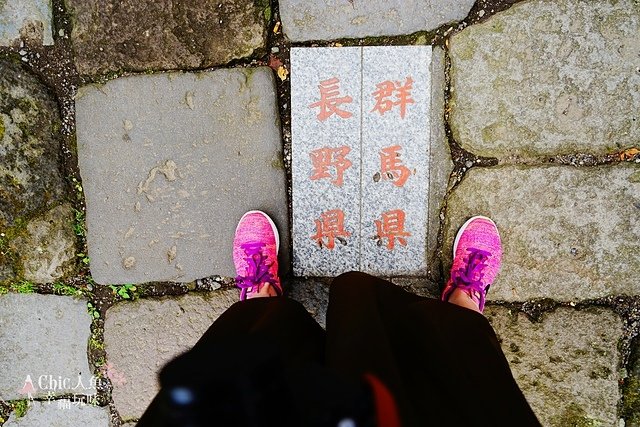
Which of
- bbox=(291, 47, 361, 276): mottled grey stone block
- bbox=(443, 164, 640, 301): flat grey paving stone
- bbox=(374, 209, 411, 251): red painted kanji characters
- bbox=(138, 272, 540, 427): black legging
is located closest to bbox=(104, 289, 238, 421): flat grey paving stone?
bbox=(291, 47, 361, 276): mottled grey stone block

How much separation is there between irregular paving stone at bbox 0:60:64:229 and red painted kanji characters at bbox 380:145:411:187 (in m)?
1.29

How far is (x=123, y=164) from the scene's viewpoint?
2004 mm

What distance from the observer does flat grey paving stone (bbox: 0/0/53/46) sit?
1.95 metres

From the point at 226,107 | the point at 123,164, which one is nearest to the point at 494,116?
the point at 226,107

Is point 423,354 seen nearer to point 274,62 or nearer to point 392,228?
point 392,228

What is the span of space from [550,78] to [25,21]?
6.62 feet

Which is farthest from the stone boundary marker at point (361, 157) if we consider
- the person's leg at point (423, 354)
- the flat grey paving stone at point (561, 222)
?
the person's leg at point (423, 354)

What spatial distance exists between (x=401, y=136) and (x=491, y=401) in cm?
102

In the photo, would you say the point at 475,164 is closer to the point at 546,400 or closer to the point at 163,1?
the point at 546,400

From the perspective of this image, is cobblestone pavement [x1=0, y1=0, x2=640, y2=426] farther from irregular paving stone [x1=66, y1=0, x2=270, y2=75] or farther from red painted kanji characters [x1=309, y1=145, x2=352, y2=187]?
red painted kanji characters [x1=309, y1=145, x2=352, y2=187]

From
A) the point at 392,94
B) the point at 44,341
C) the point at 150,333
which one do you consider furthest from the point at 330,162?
the point at 44,341

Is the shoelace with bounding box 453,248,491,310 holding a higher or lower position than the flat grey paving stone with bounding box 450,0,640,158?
lower

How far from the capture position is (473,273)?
1.90 meters

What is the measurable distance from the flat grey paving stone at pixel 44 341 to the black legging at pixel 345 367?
962 millimetres
